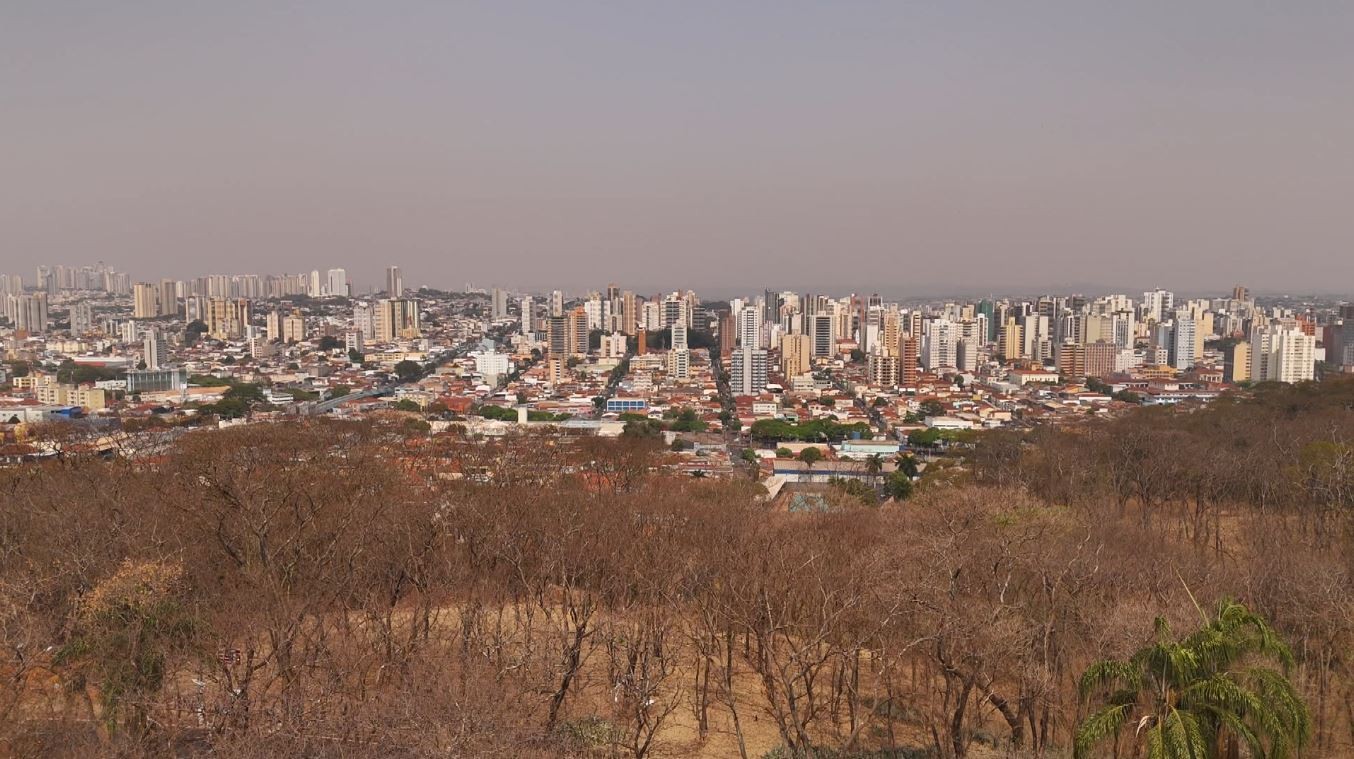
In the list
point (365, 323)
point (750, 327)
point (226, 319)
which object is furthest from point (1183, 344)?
point (226, 319)

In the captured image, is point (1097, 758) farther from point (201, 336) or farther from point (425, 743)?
point (201, 336)

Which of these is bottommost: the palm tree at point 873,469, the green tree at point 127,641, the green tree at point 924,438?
the green tree at point 924,438

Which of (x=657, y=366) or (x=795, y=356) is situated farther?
(x=657, y=366)

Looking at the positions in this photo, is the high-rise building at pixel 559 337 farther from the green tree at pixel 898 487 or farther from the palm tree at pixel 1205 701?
the palm tree at pixel 1205 701

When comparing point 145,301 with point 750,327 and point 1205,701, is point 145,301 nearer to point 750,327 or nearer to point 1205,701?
point 750,327

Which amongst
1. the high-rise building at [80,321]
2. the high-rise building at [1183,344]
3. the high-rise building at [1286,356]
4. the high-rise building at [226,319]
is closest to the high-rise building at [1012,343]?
the high-rise building at [1183,344]

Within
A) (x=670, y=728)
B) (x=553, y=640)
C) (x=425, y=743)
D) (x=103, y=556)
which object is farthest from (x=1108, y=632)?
(x=103, y=556)

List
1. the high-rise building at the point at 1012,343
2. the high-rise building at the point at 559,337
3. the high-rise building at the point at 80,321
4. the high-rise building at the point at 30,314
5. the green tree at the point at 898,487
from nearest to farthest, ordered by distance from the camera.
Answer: the green tree at the point at 898,487 < the high-rise building at the point at 1012,343 < the high-rise building at the point at 559,337 < the high-rise building at the point at 80,321 < the high-rise building at the point at 30,314
